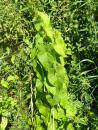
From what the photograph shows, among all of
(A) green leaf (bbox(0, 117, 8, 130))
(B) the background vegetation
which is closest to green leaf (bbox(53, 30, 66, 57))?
(B) the background vegetation

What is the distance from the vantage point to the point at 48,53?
272 centimetres

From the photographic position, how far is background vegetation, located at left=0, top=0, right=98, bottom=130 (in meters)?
2.79

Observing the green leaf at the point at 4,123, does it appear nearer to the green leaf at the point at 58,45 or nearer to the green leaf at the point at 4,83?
the green leaf at the point at 4,83

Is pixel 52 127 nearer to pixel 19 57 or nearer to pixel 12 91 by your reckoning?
pixel 12 91

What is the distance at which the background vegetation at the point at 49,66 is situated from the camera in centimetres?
279

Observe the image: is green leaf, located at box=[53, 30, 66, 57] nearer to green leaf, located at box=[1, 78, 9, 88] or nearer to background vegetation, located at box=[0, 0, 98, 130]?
background vegetation, located at box=[0, 0, 98, 130]

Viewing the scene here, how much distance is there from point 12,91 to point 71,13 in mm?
989

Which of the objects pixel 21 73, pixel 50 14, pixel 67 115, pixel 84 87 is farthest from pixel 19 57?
pixel 67 115

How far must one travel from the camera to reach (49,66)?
9.02ft

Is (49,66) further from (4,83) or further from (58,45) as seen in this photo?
(4,83)

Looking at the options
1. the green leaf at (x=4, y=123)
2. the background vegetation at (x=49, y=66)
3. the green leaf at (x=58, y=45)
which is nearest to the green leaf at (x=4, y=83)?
the background vegetation at (x=49, y=66)

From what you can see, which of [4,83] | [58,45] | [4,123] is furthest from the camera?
[4,83]

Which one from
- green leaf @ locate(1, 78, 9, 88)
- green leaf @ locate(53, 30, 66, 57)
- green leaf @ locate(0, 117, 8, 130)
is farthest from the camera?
green leaf @ locate(1, 78, 9, 88)

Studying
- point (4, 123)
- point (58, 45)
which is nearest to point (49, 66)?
point (58, 45)
